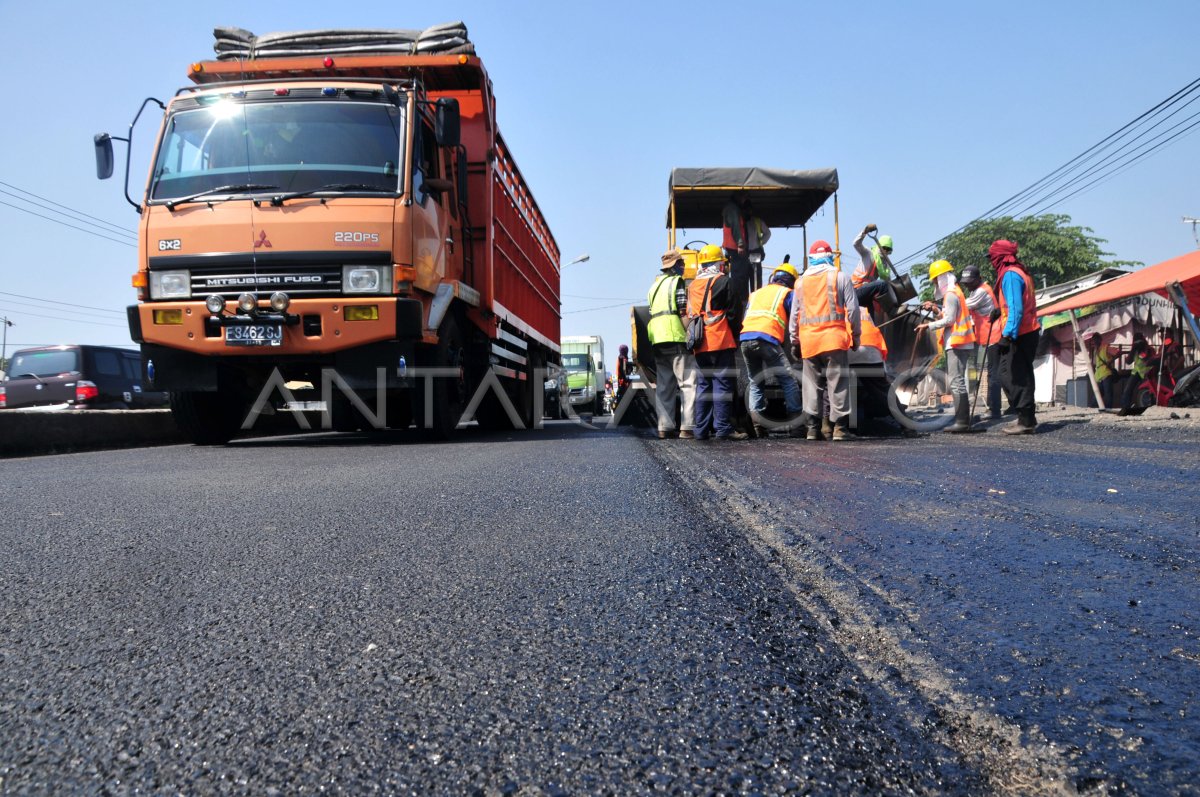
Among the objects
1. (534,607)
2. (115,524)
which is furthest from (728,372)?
(534,607)

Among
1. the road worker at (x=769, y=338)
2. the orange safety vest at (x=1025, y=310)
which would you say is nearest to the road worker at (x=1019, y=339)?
the orange safety vest at (x=1025, y=310)

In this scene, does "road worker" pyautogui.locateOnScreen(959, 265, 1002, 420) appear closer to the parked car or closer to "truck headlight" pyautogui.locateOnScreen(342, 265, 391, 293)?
"truck headlight" pyautogui.locateOnScreen(342, 265, 391, 293)

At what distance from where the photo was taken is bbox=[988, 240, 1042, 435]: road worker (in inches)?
300

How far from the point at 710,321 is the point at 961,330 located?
257cm

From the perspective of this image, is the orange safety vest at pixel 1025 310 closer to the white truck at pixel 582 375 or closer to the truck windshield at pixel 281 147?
the truck windshield at pixel 281 147

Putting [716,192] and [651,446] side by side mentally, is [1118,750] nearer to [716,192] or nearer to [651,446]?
[651,446]

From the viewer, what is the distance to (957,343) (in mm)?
8266

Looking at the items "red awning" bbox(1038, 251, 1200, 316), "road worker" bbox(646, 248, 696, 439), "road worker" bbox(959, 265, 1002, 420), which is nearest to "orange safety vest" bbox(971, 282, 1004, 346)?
"road worker" bbox(959, 265, 1002, 420)

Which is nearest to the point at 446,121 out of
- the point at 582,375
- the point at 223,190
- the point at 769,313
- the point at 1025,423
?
the point at 223,190

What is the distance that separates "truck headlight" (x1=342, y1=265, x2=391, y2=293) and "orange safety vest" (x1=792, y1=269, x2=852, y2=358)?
3.41m

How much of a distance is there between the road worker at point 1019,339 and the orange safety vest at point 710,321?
8.16ft

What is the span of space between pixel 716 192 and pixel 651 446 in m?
4.13

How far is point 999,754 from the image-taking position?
3.59 feet

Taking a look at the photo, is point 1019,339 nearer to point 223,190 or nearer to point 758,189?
point 758,189
